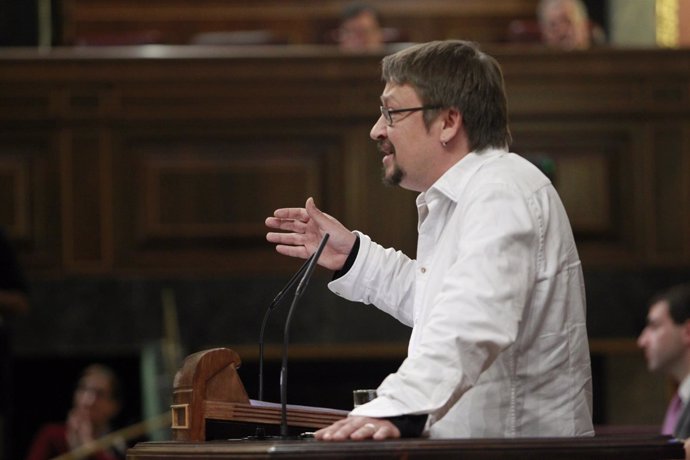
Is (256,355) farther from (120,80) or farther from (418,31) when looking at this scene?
(418,31)

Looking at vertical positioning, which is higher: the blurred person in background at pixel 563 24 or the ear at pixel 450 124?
the blurred person in background at pixel 563 24

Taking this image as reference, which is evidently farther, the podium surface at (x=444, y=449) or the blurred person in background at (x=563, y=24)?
the blurred person in background at (x=563, y=24)

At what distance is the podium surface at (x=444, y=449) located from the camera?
2041 mm

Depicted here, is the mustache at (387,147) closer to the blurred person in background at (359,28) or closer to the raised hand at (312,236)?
the raised hand at (312,236)

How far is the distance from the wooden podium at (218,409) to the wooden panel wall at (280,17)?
785cm

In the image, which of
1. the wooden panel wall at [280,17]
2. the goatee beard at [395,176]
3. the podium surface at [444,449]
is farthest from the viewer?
the wooden panel wall at [280,17]

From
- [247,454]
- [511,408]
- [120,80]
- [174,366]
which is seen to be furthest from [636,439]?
[120,80]

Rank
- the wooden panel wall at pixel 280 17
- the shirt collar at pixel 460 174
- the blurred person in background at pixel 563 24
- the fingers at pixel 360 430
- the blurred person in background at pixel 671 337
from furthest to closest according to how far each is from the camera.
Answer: the wooden panel wall at pixel 280 17, the blurred person in background at pixel 563 24, the blurred person in background at pixel 671 337, the shirt collar at pixel 460 174, the fingers at pixel 360 430

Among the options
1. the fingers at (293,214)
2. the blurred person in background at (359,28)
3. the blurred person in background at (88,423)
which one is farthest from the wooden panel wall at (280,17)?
the fingers at (293,214)

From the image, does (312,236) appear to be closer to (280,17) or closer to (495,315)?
(495,315)

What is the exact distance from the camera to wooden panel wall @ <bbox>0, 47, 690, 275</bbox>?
24.1ft

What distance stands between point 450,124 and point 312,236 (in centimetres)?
49

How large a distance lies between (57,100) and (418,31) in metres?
3.51

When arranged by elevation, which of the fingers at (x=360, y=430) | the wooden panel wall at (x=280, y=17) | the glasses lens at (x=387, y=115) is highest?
the wooden panel wall at (x=280, y=17)
